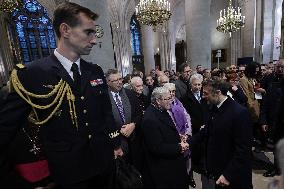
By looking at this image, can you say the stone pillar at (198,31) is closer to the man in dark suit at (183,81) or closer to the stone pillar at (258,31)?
the man in dark suit at (183,81)

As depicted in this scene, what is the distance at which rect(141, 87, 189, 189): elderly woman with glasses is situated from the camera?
115 inches

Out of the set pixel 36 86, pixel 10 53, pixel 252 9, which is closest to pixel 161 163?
pixel 36 86

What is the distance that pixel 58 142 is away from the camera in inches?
63.4

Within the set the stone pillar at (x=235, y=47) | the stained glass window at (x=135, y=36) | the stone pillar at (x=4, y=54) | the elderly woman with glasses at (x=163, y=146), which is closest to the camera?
the elderly woman with glasses at (x=163, y=146)

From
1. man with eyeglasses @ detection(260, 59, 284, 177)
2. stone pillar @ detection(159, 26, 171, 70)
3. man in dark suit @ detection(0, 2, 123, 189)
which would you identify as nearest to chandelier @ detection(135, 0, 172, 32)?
man with eyeglasses @ detection(260, 59, 284, 177)

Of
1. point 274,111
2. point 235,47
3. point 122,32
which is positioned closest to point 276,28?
point 235,47

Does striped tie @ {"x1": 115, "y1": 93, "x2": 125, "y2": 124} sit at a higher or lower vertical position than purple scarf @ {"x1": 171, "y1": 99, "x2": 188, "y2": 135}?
higher

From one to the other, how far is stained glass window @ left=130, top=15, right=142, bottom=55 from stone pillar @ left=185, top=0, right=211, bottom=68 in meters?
16.6

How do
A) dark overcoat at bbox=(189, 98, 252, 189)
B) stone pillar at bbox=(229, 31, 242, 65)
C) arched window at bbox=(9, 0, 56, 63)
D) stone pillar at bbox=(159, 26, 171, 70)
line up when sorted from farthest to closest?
arched window at bbox=(9, 0, 56, 63), stone pillar at bbox=(159, 26, 171, 70), stone pillar at bbox=(229, 31, 242, 65), dark overcoat at bbox=(189, 98, 252, 189)

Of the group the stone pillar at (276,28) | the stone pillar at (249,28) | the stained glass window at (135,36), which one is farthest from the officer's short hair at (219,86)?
the stained glass window at (135,36)

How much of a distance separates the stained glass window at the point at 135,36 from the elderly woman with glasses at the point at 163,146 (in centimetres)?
2321

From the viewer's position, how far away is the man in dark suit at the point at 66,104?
5.21 ft

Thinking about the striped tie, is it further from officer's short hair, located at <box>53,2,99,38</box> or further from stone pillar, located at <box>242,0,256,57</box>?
stone pillar, located at <box>242,0,256,57</box>

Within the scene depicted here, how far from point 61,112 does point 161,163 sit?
1823 millimetres
